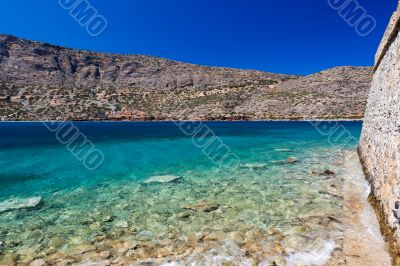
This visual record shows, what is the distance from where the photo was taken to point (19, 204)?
37.6 feet

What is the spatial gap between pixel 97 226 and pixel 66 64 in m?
152

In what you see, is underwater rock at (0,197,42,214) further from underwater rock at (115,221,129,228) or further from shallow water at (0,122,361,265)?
underwater rock at (115,221,129,228)

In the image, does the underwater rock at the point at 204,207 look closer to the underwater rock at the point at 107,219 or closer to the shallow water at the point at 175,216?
the shallow water at the point at 175,216

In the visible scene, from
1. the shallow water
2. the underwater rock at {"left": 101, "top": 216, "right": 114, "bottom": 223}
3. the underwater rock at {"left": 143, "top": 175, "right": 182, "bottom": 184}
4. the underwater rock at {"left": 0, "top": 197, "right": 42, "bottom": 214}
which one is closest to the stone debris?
the shallow water

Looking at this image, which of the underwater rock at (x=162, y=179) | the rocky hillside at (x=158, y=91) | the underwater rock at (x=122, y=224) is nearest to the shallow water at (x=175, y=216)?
the underwater rock at (x=122, y=224)

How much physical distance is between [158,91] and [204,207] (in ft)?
372

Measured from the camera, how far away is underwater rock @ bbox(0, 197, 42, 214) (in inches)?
431

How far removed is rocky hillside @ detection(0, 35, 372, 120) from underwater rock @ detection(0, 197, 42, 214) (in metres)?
84.7

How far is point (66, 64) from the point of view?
A: 144125 mm

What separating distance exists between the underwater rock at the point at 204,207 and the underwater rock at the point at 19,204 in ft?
19.1

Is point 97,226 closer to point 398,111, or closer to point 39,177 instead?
point 398,111

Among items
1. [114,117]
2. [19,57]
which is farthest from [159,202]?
[19,57]

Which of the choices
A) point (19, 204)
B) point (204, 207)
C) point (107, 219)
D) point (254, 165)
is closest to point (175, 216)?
point (204, 207)

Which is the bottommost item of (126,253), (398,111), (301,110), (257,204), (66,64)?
(301,110)
